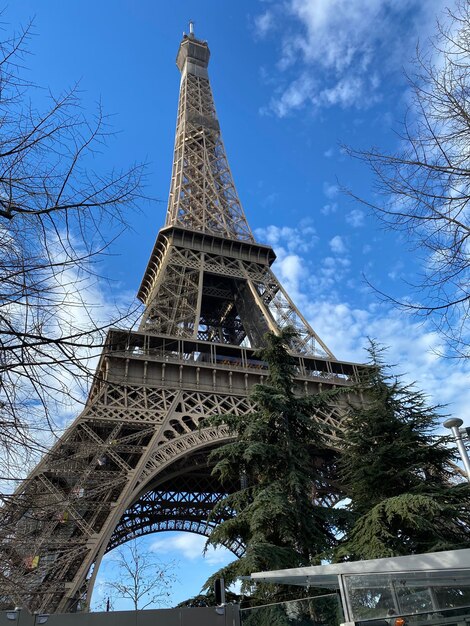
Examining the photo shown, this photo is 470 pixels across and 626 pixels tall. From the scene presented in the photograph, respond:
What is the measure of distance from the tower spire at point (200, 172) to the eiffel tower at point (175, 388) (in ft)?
0.43

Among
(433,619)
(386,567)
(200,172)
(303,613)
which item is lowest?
(433,619)

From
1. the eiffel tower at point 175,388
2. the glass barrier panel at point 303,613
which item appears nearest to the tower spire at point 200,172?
the eiffel tower at point 175,388

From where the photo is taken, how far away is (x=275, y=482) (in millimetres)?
14188

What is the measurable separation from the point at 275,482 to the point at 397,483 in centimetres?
478

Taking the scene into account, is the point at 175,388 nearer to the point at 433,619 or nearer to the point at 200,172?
the point at 433,619

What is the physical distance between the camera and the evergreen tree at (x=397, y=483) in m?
13.3

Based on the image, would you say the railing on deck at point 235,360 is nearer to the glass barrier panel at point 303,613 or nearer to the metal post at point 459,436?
the metal post at point 459,436

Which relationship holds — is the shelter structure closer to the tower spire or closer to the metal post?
the metal post

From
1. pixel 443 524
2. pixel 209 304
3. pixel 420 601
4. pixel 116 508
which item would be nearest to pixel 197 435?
pixel 116 508

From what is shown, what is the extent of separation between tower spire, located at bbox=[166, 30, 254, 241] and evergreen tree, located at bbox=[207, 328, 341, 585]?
22176 mm

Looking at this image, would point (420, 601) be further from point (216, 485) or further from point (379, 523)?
point (216, 485)

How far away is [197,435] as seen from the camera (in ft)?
72.5

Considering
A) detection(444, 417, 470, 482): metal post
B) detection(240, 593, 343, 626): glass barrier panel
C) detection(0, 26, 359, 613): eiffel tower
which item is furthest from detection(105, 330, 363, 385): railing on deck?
detection(240, 593, 343, 626): glass barrier panel

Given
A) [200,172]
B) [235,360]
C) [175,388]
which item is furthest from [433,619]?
[200,172]
